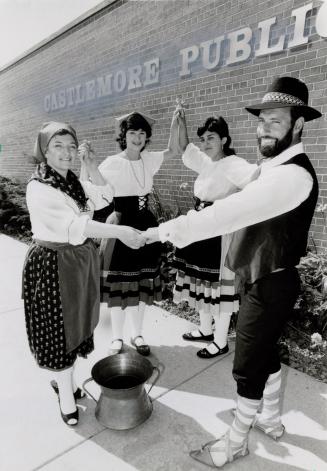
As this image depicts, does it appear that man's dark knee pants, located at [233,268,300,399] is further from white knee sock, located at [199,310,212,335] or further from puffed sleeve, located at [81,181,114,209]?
white knee sock, located at [199,310,212,335]

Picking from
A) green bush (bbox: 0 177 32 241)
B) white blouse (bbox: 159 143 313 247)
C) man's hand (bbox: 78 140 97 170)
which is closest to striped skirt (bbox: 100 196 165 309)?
man's hand (bbox: 78 140 97 170)

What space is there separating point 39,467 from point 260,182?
2.02m

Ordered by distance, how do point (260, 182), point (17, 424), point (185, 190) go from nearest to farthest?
point (260, 182)
point (17, 424)
point (185, 190)

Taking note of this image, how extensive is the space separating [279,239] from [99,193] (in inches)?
57.4

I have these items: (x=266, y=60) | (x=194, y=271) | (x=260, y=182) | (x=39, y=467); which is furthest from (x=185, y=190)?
(x=39, y=467)

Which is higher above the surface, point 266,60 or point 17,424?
point 266,60

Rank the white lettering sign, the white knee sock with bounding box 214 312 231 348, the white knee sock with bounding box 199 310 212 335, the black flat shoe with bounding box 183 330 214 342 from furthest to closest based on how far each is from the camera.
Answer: the white lettering sign < the black flat shoe with bounding box 183 330 214 342 < the white knee sock with bounding box 199 310 212 335 < the white knee sock with bounding box 214 312 231 348

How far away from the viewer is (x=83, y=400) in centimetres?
258

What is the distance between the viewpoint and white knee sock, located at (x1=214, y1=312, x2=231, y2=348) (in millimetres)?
3056

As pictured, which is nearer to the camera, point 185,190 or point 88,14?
point 185,190

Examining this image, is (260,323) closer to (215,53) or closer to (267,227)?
(267,227)

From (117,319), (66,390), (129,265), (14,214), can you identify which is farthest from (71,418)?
(14,214)

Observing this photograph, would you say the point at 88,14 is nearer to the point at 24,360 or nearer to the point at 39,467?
the point at 24,360

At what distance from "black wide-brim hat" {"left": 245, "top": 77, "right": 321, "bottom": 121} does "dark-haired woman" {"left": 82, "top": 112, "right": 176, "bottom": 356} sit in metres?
1.36
